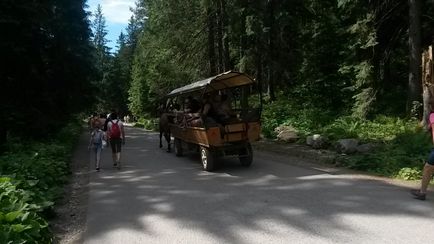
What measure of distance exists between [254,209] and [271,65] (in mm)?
20778

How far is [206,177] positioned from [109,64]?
275 ft

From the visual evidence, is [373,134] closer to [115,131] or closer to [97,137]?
[115,131]

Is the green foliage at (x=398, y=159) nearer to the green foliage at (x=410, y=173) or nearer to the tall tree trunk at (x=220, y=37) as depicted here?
the green foliage at (x=410, y=173)

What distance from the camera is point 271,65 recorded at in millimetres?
28391

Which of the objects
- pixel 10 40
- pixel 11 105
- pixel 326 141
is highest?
pixel 10 40

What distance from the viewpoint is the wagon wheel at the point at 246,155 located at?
1370 centimetres

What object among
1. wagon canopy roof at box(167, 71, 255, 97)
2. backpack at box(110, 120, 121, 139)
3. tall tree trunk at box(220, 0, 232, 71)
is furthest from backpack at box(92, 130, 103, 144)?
tall tree trunk at box(220, 0, 232, 71)

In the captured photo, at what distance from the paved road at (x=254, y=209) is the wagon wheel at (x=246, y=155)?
2.53 feet

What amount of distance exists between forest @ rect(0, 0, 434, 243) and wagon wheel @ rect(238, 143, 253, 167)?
2.98 metres

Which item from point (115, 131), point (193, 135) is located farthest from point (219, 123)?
point (115, 131)

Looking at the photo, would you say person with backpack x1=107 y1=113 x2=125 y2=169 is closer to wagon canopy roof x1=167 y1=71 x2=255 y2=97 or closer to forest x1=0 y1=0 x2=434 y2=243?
forest x1=0 y1=0 x2=434 y2=243

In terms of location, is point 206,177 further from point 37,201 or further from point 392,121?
point 392,121

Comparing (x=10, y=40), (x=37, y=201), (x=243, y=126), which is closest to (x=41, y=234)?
(x=37, y=201)

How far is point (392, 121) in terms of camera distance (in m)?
17.5
